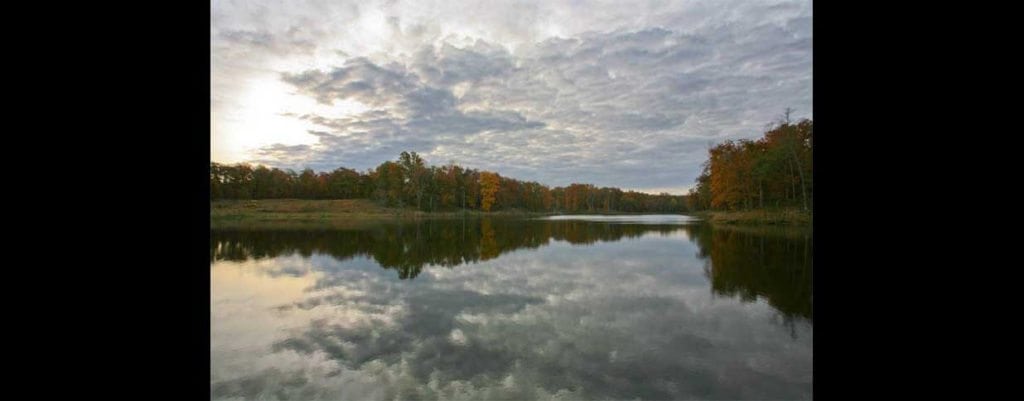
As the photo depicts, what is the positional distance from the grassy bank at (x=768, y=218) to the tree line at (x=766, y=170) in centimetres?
52

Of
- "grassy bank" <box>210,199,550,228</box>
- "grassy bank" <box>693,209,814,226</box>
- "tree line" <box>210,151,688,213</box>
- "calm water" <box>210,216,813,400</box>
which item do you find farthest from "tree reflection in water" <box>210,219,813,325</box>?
"tree line" <box>210,151,688,213</box>

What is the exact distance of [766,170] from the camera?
82.8 feet

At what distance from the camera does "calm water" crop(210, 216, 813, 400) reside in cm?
444

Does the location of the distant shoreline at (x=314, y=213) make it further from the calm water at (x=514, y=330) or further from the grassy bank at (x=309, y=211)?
the calm water at (x=514, y=330)

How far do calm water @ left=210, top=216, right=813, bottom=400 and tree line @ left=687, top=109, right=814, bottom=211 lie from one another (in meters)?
15.6

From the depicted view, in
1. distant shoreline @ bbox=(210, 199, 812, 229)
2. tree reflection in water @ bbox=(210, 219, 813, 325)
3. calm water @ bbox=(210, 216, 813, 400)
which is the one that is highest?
distant shoreline @ bbox=(210, 199, 812, 229)

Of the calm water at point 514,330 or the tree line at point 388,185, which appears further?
the tree line at point 388,185

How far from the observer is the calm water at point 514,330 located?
444 cm

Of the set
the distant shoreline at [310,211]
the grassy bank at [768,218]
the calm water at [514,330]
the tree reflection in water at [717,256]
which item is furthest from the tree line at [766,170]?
the distant shoreline at [310,211]

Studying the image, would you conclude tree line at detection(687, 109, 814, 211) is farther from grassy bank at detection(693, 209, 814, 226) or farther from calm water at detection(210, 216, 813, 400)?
calm water at detection(210, 216, 813, 400)
